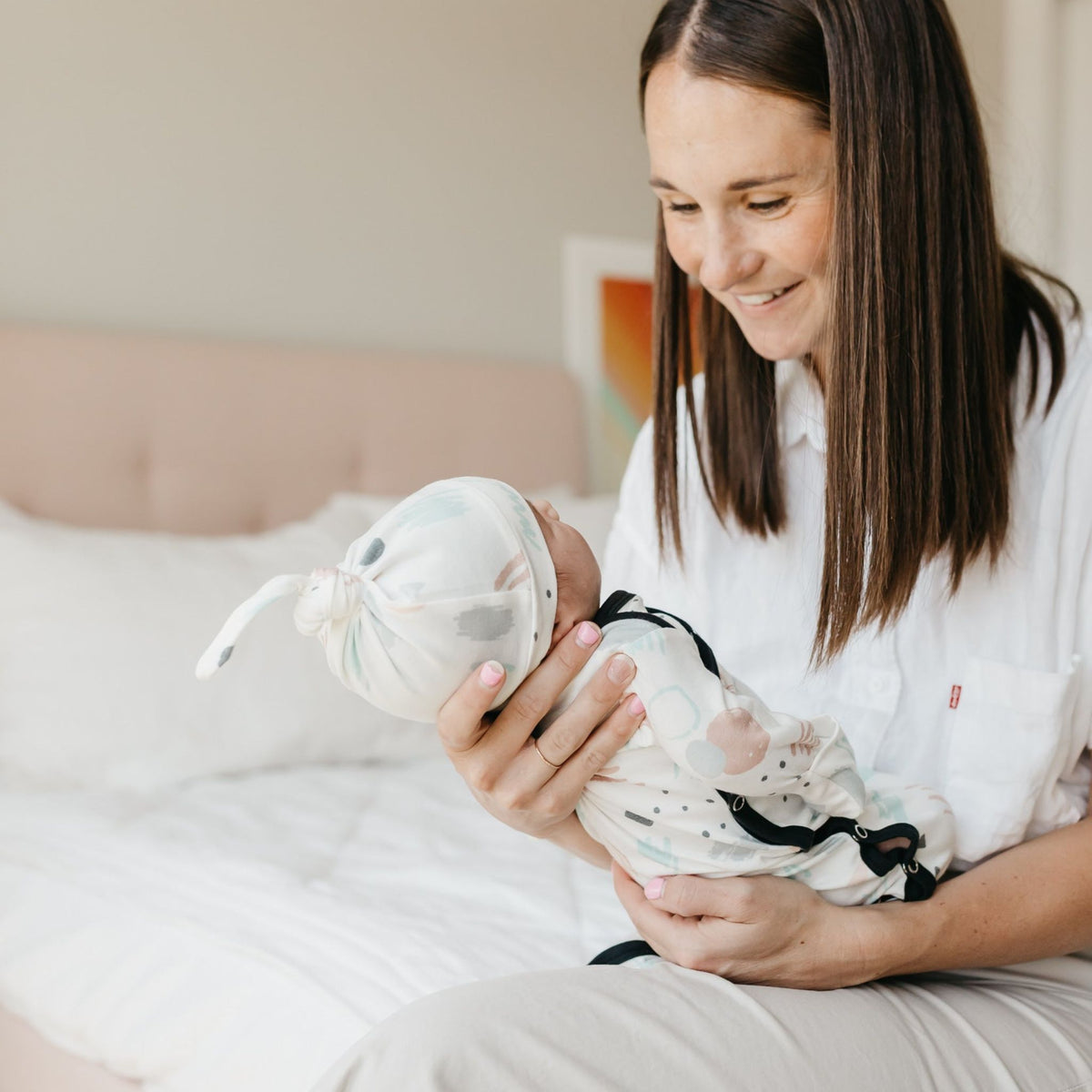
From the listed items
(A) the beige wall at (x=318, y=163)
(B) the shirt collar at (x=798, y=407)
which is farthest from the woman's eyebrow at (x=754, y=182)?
(A) the beige wall at (x=318, y=163)

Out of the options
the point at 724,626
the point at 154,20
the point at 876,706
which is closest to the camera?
the point at 876,706

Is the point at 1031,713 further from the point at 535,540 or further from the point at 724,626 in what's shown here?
the point at 535,540

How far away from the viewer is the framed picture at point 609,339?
9.43 ft

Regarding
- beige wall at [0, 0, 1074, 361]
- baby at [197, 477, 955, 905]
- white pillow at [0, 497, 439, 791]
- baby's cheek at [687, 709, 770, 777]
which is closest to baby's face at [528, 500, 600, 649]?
baby at [197, 477, 955, 905]

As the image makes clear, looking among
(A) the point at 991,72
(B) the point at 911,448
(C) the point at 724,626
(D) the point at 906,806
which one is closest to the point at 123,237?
(C) the point at 724,626

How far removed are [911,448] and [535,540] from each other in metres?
0.38

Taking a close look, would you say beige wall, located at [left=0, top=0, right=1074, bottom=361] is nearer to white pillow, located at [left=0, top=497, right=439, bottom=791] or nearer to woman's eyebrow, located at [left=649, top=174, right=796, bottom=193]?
white pillow, located at [left=0, top=497, right=439, bottom=791]

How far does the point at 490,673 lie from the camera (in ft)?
3.13

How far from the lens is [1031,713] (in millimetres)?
1109

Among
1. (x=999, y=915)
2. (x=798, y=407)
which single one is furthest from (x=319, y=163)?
(x=999, y=915)

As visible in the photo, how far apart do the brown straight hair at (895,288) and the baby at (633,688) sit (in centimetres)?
18

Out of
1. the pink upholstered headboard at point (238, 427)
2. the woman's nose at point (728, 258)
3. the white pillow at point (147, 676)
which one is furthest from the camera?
the pink upholstered headboard at point (238, 427)

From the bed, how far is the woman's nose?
0.69 m

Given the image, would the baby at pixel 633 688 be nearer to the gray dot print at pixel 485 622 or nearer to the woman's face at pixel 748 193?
the gray dot print at pixel 485 622
